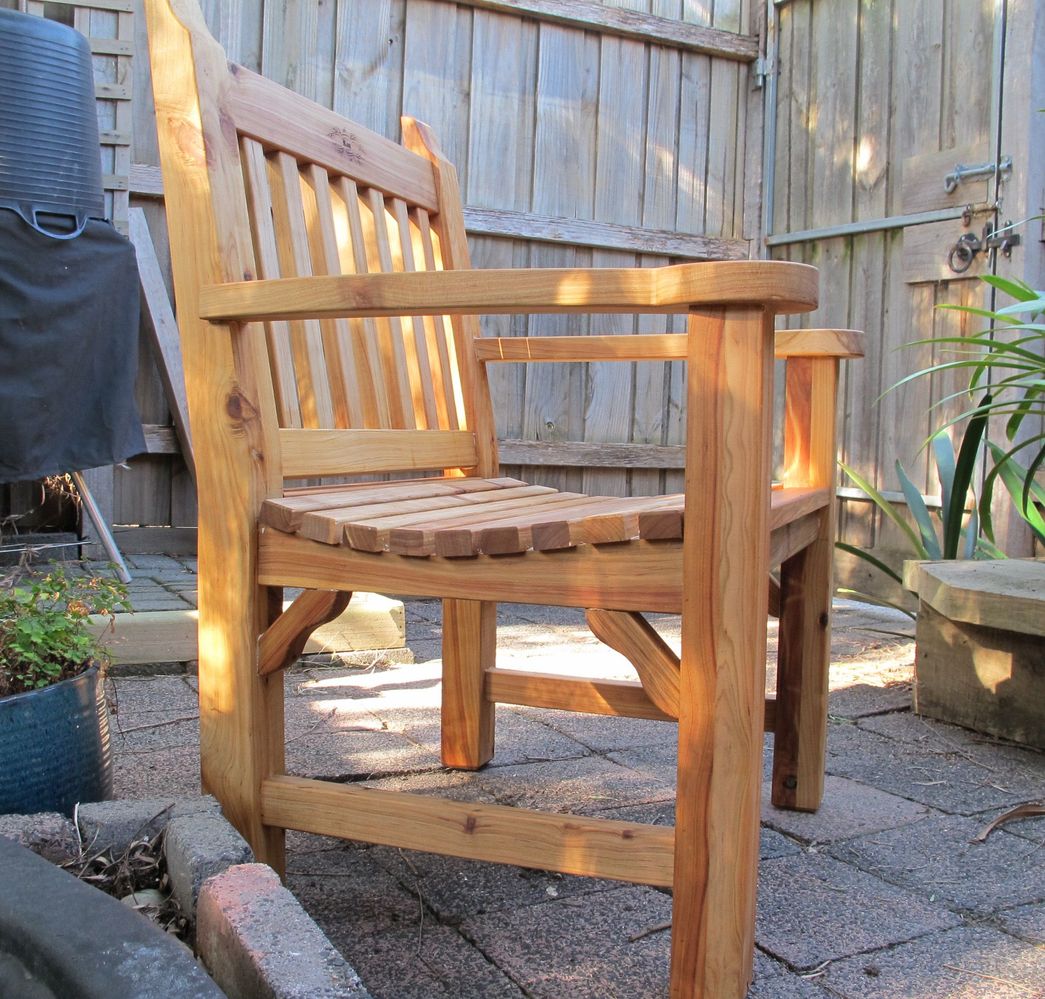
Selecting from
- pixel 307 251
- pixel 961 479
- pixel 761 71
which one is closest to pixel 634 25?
pixel 761 71

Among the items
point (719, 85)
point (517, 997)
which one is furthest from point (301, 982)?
point (719, 85)

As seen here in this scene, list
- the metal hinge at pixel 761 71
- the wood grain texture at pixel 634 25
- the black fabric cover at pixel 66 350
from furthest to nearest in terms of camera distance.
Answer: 1. the metal hinge at pixel 761 71
2. the wood grain texture at pixel 634 25
3. the black fabric cover at pixel 66 350

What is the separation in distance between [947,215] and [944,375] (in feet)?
1.82

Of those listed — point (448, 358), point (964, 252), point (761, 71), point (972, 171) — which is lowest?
point (448, 358)

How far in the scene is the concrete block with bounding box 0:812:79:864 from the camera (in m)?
1.15

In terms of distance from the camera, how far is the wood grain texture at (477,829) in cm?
116

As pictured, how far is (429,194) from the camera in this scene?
1956 millimetres

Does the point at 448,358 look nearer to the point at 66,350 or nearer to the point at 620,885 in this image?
the point at 620,885

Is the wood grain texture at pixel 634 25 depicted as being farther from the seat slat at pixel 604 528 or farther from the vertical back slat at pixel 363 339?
the seat slat at pixel 604 528

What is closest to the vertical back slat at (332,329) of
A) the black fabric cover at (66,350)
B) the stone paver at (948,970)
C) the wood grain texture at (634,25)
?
the stone paver at (948,970)

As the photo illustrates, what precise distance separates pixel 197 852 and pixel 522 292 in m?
0.64

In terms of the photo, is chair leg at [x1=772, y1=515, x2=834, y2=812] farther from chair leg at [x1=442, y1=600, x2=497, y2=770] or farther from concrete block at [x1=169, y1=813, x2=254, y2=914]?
concrete block at [x1=169, y1=813, x2=254, y2=914]

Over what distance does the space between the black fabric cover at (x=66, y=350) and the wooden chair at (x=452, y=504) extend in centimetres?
136

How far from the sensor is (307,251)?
63.2 inches
